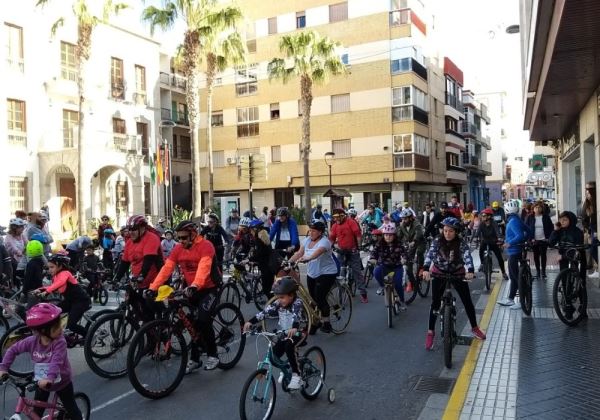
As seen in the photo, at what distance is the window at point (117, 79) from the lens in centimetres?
3050

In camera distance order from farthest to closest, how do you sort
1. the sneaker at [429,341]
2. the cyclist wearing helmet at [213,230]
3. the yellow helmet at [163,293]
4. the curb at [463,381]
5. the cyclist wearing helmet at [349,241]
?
the cyclist wearing helmet at [213,230]
the cyclist wearing helmet at [349,241]
the sneaker at [429,341]
the yellow helmet at [163,293]
the curb at [463,381]

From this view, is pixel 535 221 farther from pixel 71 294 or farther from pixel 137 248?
pixel 71 294

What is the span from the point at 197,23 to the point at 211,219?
15.0 m

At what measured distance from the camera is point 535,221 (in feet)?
43.5

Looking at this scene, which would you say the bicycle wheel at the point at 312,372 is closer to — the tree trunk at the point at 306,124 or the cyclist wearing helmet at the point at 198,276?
the cyclist wearing helmet at the point at 198,276

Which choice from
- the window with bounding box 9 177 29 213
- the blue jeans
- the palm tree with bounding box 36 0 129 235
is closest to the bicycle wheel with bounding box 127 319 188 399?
the blue jeans

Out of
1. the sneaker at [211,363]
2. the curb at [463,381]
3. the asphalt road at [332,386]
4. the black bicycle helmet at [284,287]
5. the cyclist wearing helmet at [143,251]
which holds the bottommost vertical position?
the asphalt road at [332,386]

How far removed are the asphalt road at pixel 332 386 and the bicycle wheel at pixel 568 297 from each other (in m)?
1.50

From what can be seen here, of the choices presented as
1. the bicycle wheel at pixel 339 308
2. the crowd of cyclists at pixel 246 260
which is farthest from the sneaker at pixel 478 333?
the bicycle wheel at pixel 339 308

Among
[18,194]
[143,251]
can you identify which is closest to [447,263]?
[143,251]

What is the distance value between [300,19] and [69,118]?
18.7 m

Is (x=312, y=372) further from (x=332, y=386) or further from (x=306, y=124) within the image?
(x=306, y=124)

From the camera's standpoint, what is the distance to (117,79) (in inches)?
1219

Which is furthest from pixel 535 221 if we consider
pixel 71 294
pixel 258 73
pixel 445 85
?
pixel 445 85
